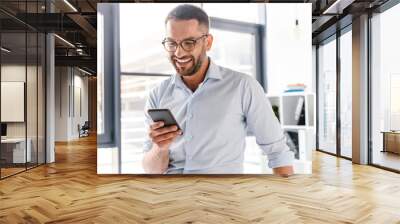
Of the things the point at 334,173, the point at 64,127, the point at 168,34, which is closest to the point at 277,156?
the point at 334,173

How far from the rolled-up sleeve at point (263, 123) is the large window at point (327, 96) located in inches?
168

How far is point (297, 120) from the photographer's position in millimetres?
6004

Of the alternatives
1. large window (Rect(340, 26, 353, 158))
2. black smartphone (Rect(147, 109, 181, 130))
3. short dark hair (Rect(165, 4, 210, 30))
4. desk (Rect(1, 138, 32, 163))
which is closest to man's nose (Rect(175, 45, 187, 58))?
short dark hair (Rect(165, 4, 210, 30))

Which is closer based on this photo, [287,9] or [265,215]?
[265,215]

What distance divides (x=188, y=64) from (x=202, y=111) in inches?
28.7

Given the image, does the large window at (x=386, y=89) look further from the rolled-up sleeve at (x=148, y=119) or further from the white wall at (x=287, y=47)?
the rolled-up sleeve at (x=148, y=119)

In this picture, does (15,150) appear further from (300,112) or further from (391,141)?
(391,141)

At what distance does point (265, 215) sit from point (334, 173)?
321 centimetres

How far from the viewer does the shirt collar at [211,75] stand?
5746 mm

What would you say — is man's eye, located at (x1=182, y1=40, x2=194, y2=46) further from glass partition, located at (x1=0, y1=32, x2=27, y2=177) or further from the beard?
glass partition, located at (x1=0, y1=32, x2=27, y2=177)

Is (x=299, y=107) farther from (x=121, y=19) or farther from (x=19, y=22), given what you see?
(x=19, y=22)

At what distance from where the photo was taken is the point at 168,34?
5.88m

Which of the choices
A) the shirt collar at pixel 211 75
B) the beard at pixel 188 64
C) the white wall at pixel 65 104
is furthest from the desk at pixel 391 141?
the white wall at pixel 65 104

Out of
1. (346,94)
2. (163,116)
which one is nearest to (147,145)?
(163,116)
